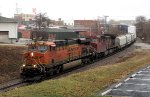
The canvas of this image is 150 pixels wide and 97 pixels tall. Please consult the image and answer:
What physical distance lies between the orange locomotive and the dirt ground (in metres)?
2.51

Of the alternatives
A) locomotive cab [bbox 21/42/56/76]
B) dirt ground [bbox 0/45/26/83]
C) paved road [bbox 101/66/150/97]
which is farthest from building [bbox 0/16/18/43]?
paved road [bbox 101/66/150/97]

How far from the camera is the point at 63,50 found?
3412cm

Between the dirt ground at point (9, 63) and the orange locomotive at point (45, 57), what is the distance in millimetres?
2514

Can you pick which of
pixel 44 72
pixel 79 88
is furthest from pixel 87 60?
pixel 79 88

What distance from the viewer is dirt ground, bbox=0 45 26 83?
103 ft

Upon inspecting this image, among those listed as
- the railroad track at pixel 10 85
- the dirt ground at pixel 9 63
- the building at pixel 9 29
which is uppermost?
the building at pixel 9 29

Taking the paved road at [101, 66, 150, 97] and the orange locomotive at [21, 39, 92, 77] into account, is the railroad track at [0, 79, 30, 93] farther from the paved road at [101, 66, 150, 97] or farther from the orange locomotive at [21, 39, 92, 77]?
the paved road at [101, 66, 150, 97]

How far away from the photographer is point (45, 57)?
2958cm

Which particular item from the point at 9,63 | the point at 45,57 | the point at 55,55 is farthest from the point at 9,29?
the point at 45,57

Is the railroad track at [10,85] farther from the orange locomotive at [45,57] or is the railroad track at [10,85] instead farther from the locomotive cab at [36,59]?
the orange locomotive at [45,57]

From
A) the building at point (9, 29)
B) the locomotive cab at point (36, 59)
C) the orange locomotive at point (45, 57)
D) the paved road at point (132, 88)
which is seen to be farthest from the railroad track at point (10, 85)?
the building at point (9, 29)

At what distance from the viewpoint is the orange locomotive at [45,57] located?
29.1 meters

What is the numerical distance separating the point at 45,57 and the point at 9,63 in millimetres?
7008

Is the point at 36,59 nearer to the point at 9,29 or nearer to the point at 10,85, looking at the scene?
the point at 10,85
